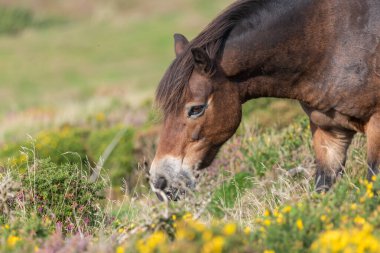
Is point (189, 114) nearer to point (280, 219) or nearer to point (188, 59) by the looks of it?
point (188, 59)

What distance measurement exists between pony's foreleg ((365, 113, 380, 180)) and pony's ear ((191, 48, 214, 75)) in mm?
1484

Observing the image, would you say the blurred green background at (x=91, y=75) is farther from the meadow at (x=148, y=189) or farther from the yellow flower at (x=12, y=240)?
the yellow flower at (x=12, y=240)

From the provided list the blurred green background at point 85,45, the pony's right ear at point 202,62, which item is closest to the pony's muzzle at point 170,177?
the pony's right ear at point 202,62

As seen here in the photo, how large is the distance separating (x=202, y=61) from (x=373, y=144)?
65.9 inches

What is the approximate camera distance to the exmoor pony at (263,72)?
615 cm

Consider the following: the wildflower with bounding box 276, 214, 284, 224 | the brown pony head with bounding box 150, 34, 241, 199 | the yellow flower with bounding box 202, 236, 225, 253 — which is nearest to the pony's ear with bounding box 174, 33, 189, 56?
the brown pony head with bounding box 150, 34, 241, 199

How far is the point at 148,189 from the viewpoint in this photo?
9.05 metres

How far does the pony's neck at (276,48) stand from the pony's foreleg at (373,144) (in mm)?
650

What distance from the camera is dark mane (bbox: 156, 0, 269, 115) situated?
20.2 ft

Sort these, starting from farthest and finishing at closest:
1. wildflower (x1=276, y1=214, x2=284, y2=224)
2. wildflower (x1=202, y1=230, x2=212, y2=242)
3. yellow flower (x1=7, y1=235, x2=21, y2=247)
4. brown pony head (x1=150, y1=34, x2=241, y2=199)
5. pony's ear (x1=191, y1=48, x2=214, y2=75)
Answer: brown pony head (x1=150, y1=34, x2=241, y2=199), pony's ear (x1=191, y1=48, x2=214, y2=75), wildflower (x1=276, y1=214, x2=284, y2=224), yellow flower (x1=7, y1=235, x2=21, y2=247), wildflower (x1=202, y1=230, x2=212, y2=242)

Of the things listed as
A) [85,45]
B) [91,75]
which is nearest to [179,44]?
[91,75]

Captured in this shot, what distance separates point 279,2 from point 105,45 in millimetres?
34493

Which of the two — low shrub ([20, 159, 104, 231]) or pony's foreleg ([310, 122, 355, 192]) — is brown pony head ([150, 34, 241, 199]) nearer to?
low shrub ([20, 159, 104, 231])

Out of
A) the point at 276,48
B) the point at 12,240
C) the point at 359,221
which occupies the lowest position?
the point at 359,221
